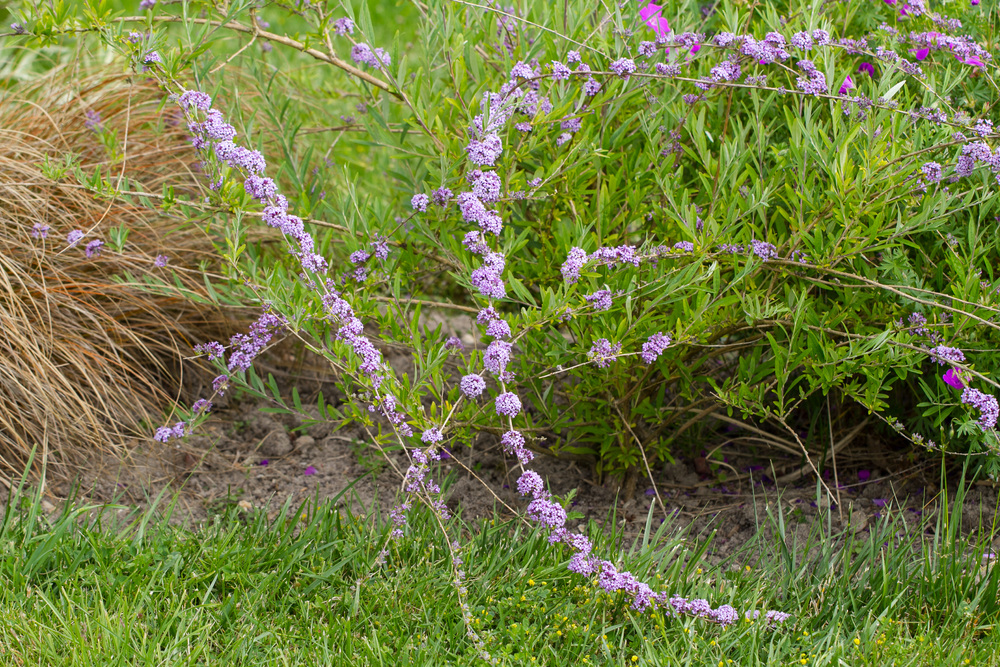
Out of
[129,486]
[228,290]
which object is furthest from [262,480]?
[228,290]

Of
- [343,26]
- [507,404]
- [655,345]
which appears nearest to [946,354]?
[655,345]

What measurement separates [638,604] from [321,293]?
124 centimetres

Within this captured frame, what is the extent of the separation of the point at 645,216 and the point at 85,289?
208 cm

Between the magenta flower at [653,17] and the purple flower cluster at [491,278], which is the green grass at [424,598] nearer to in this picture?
the purple flower cluster at [491,278]

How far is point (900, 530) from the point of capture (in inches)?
115

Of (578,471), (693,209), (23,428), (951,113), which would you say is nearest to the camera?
(693,209)

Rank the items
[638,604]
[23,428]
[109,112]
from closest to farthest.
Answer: [638,604]
[23,428]
[109,112]

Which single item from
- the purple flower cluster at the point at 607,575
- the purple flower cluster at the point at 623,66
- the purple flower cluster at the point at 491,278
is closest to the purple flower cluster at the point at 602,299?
the purple flower cluster at the point at 491,278

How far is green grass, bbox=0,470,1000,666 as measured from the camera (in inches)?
90.4

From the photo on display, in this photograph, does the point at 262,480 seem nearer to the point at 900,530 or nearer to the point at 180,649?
the point at 180,649

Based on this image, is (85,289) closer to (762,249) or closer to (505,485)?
(505,485)

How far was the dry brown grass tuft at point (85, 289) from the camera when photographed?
10.1ft

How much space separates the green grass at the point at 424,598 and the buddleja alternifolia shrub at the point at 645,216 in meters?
0.19

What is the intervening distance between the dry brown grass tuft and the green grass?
0.42 meters
